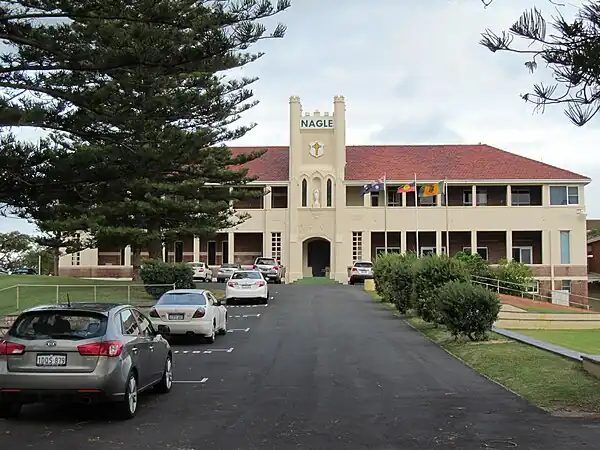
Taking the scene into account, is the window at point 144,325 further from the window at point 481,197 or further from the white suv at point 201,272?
the window at point 481,197

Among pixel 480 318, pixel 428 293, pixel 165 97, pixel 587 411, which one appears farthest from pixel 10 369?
pixel 428 293

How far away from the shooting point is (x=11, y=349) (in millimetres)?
9898

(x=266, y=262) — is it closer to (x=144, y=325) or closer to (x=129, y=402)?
(x=144, y=325)

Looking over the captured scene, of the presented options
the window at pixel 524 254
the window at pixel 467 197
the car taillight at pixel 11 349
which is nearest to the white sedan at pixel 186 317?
the car taillight at pixel 11 349

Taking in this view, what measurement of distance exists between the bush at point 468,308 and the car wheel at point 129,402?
10.3 metres

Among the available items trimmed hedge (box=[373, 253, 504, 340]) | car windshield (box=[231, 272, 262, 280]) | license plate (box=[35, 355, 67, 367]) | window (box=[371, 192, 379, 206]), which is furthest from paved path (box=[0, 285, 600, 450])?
window (box=[371, 192, 379, 206])

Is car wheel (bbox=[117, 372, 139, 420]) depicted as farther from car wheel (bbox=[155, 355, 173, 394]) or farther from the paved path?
car wheel (bbox=[155, 355, 173, 394])

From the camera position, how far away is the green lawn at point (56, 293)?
76.4 ft

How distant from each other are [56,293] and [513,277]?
2600cm

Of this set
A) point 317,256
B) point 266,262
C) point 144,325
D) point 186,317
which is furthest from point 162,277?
point 317,256

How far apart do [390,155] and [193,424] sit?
5024cm

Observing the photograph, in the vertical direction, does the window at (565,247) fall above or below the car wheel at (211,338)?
above

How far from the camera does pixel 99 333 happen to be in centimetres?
1002

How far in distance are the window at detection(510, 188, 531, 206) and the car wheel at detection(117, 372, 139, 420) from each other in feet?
158
